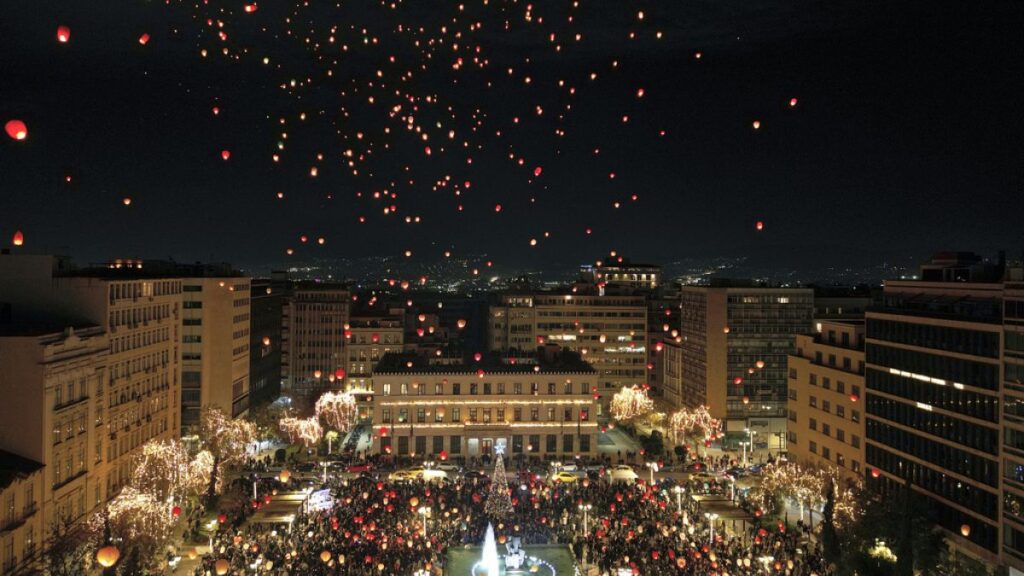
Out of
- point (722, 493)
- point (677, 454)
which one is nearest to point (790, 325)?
point (677, 454)

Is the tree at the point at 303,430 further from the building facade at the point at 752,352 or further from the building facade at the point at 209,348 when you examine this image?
the building facade at the point at 752,352

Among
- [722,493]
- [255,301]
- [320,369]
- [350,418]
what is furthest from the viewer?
[320,369]

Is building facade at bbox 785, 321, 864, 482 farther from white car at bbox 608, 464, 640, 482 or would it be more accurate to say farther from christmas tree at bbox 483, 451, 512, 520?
christmas tree at bbox 483, 451, 512, 520

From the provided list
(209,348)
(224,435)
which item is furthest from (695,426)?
(209,348)

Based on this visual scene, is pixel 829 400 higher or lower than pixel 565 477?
higher

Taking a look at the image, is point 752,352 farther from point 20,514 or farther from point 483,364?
point 20,514

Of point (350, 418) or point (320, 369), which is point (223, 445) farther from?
point (320, 369)

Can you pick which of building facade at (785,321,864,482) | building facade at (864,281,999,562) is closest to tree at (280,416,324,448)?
building facade at (785,321,864,482)
